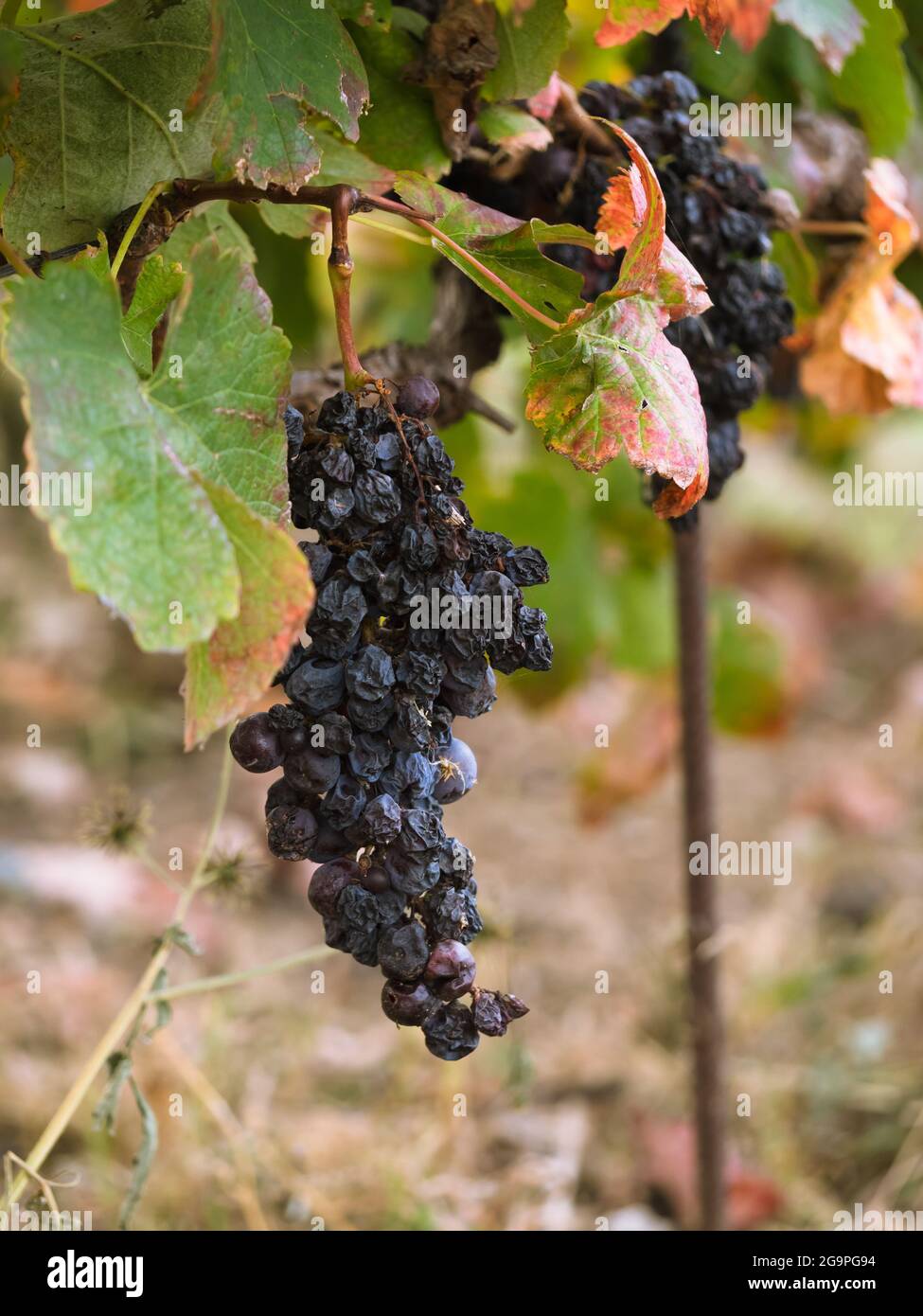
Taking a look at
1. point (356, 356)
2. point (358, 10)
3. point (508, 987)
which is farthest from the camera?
point (508, 987)

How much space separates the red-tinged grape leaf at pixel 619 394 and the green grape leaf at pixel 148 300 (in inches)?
8.0

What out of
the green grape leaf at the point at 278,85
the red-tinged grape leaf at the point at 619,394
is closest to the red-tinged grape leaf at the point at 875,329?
the red-tinged grape leaf at the point at 619,394

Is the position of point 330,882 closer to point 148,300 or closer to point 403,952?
point 403,952

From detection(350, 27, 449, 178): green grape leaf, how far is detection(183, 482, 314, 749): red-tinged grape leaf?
39cm

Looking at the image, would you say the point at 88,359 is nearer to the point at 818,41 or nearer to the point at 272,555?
the point at 272,555

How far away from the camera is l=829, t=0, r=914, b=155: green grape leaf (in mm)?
1124

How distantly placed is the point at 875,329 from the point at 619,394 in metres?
0.51

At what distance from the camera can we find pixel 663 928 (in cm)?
248

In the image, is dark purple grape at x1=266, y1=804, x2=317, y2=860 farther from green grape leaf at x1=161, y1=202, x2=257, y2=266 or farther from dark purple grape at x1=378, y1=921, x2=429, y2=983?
green grape leaf at x1=161, y1=202, x2=257, y2=266

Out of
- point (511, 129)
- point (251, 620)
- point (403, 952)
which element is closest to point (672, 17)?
point (511, 129)

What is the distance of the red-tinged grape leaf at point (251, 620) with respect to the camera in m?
0.54

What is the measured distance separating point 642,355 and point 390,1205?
133 centimetres

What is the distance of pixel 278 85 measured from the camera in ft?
2.19

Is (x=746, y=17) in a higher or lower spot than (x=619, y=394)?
higher
